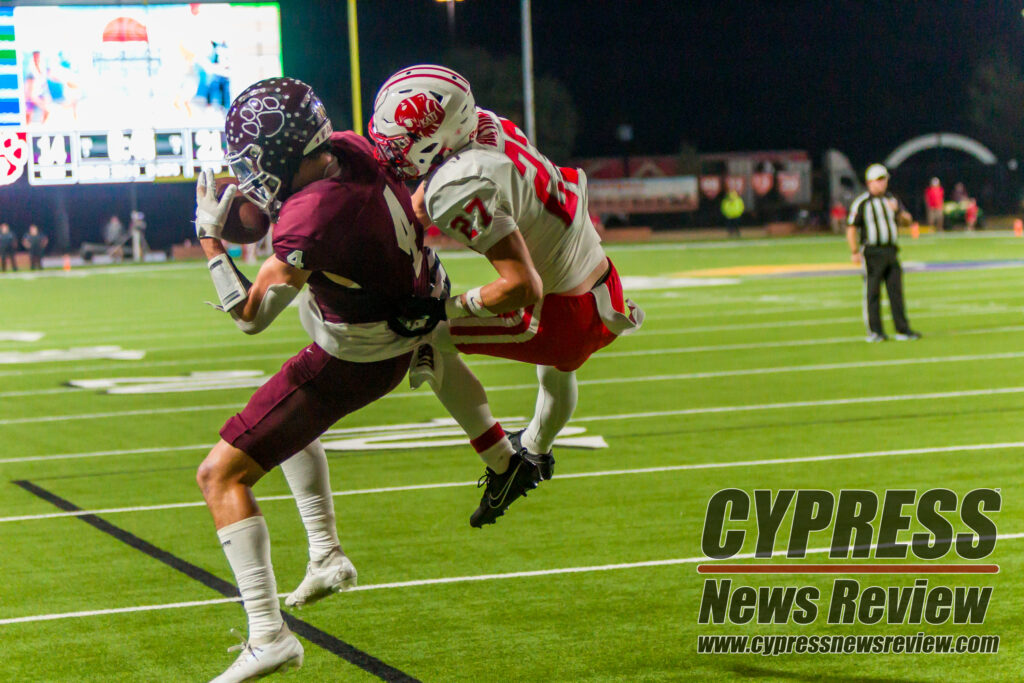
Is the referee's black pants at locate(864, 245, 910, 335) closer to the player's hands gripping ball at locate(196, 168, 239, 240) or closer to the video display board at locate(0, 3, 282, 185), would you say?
the player's hands gripping ball at locate(196, 168, 239, 240)

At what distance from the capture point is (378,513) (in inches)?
326

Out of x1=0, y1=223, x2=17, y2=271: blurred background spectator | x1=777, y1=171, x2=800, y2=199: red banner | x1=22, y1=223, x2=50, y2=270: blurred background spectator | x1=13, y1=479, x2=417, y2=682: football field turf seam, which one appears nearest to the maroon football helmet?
x1=13, y1=479, x2=417, y2=682: football field turf seam

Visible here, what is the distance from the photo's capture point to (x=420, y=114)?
480 cm

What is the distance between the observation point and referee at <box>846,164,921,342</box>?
51.9 ft

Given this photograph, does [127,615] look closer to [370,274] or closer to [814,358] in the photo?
[370,274]

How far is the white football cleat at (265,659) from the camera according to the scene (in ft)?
15.6

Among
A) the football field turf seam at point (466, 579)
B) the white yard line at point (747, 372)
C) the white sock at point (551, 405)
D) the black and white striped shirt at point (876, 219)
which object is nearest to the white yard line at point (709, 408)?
the white yard line at point (747, 372)

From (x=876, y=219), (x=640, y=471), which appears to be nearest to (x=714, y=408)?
(x=640, y=471)

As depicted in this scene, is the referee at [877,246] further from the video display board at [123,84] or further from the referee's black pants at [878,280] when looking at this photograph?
the video display board at [123,84]

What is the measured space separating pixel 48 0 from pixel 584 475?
2502 cm

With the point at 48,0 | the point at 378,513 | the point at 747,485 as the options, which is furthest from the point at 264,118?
the point at 48,0

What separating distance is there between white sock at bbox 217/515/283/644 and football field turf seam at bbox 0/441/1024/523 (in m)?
3.81

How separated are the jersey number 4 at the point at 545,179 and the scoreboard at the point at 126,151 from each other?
22.8m

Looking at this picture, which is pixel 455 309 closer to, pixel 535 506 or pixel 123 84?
pixel 535 506
